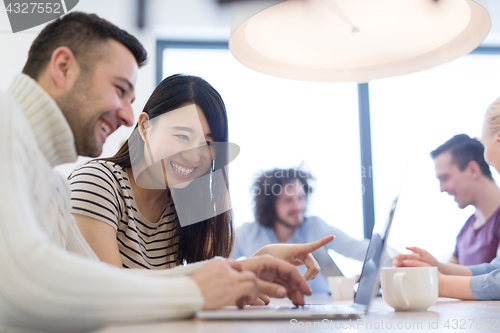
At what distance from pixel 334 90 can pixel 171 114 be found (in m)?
1.79

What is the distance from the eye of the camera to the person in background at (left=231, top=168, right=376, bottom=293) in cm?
234

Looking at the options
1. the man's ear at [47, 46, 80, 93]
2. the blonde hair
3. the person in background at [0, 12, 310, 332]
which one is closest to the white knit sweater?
the person in background at [0, 12, 310, 332]

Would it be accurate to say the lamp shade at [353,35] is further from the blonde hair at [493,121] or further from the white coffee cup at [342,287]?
the blonde hair at [493,121]

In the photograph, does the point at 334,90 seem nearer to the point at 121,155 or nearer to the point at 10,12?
the point at 121,155

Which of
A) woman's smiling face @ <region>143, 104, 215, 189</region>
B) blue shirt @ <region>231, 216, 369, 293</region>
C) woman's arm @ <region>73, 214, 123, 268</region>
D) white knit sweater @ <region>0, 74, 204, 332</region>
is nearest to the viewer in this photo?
white knit sweater @ <region>0, 74, 204, 332</region>

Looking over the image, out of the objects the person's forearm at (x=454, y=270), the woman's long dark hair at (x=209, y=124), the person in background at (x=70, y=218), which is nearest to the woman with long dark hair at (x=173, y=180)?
the woman's long dark hair at (x=209, y=124)

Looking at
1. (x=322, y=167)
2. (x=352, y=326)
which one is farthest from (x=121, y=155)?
(x=322, y=167)

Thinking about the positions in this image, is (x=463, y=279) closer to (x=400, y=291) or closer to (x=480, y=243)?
(x=400, y=291)

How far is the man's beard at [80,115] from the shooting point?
608 millimetres

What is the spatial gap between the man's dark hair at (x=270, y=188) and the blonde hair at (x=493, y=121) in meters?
1.23

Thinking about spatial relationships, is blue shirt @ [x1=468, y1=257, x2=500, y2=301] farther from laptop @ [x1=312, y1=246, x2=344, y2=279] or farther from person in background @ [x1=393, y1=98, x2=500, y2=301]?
laptop @ [x1=312, y1=246, x2=344, y2=279]

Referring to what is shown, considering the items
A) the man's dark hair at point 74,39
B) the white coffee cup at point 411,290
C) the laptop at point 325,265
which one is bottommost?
the laptop at point 325,265

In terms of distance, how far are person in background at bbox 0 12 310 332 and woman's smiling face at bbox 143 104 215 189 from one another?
1.22 ft

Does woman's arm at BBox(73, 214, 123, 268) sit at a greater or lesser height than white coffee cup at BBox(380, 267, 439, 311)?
greater
